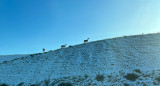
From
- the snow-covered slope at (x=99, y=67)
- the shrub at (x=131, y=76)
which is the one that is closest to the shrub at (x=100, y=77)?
the snow-covered slope at (x=99, y=67)

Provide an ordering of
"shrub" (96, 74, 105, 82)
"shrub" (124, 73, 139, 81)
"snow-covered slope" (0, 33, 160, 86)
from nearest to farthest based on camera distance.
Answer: "shrub" (124, 73, 139, 81)
"snow-covered slope" (0, 33, 160, 86)
"shrub" (96, 74, 105, 82)

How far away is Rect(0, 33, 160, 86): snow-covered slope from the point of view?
15.9m

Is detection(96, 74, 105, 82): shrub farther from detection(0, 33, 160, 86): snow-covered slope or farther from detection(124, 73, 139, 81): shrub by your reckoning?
detection(124, 73, 139, 81): shrub

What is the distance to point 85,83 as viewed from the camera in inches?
658

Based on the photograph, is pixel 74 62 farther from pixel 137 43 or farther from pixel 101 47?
pixel 137 43

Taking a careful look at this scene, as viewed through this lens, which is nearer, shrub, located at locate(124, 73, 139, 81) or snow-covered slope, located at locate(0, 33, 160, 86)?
shrub, located at locate(124, 73, 139, 81)

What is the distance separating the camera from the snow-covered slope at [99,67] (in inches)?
627

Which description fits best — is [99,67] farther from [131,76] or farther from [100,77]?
[131,76]

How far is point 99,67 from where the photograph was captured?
20188mm

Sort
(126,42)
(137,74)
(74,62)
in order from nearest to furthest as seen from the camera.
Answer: (137,74), (74,62), (126,42)

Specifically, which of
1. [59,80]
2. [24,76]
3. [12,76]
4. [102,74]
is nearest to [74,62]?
[59,80]

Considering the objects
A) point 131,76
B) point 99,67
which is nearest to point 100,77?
point 99,67

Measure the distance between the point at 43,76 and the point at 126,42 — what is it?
63.9 ft

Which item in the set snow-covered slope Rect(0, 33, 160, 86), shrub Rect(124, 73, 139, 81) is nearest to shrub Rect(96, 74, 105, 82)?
snow-covered slope Rect(0, 33, 160, 86)
